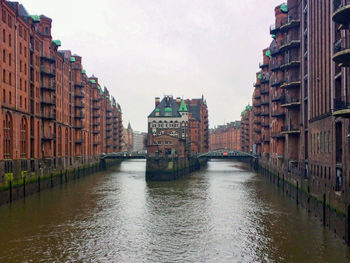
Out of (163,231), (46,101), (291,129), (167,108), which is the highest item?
(167,108)

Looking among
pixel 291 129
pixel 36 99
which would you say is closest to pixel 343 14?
pixel 291 129

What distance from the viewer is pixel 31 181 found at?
162 feet

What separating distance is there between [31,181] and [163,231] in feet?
80.4

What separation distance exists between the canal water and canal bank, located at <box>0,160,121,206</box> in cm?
119

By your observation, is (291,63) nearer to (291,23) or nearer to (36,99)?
(291,23)

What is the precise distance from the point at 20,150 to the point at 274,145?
42338 mm

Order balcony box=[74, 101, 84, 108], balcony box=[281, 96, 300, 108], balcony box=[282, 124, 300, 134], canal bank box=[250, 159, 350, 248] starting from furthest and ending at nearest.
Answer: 1. balcony box=[74, 101, 84, 108]
2. balcony box=[282, 124, 300, 134]
3. balcony box=[281, 96, 300, 108]
4. canal bank box=[250, 159, 350, 248]

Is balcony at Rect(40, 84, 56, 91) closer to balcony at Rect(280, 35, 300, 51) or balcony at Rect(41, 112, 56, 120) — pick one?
balcony at Rect(41, 112, 56, 120)

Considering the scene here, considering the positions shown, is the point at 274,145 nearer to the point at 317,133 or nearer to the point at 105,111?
the point at 317,133

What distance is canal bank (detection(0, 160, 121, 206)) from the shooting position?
42.0 meters

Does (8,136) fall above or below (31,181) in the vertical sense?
above

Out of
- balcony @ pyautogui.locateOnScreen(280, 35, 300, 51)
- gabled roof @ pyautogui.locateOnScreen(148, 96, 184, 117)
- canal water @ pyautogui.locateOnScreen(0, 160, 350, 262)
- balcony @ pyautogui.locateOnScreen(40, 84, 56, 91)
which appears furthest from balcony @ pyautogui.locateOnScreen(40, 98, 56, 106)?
gabled roof @ pyautogui.locateOnScreen(148, 96, 184, 117)

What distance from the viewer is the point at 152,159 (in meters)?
76.4

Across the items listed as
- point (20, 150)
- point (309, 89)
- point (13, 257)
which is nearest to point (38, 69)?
point (20, 150)
